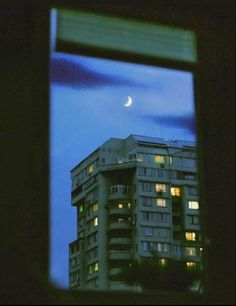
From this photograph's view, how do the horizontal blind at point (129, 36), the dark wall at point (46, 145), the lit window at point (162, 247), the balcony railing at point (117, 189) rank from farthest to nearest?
the balcony railing at point (117, 189)
the lit window at point (162, 247)
the horizontal blind at point (129, 36)
the dark wall at point (46, 145)

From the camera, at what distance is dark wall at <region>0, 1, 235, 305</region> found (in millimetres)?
1765

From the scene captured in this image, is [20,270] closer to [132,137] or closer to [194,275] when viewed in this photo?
[194,275]

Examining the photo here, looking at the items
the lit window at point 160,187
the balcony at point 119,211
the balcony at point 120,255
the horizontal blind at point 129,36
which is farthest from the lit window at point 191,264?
the horizontal blind at point 129,36

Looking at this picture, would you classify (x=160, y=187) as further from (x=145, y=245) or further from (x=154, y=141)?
(x=145, y=245)

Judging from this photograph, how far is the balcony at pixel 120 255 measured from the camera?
6.43 feet

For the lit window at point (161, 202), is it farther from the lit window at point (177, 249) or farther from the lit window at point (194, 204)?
the lit window at point (194, 204)

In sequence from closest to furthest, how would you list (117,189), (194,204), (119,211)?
(194,204) < (117,189) < (119,211)

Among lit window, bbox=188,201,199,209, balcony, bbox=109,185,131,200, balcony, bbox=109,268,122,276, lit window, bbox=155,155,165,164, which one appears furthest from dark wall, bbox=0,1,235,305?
lit window, bbox=155,155,165,164

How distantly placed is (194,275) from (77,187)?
2.13 ft

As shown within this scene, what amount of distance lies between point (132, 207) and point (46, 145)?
2.28 feet

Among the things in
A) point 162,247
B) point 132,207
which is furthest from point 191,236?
point 132,207

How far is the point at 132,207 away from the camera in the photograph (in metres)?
2.42

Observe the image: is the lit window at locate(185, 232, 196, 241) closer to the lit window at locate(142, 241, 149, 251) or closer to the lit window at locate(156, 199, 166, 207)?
the lit window at locate(142, 241, 149, 251)

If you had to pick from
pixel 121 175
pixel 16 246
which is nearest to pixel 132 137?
pixel 121 175
